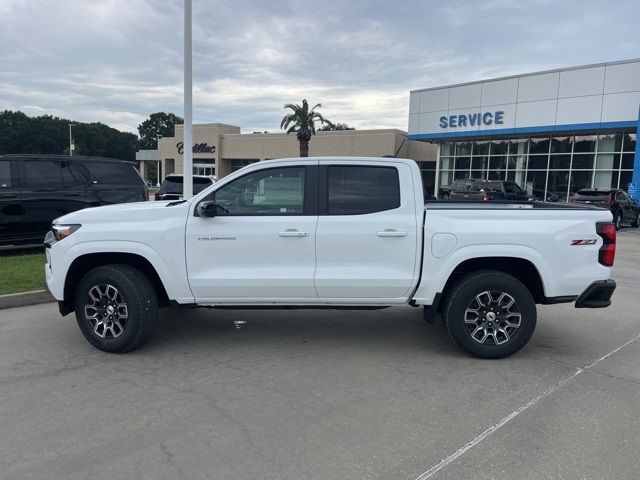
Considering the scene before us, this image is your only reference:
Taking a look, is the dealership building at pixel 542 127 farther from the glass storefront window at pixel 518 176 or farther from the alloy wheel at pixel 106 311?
the alloy wheel at pixel 106 311

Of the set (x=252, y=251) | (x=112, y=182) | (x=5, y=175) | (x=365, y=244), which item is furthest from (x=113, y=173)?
(x=365, y=244)

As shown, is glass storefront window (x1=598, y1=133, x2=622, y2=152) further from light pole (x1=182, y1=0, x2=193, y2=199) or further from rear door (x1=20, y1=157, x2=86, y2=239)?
rear door (x1=20, y1=157, x2=86, y2=239)

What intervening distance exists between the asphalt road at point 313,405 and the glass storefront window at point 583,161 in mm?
24662

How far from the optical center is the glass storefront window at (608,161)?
87.5 feet

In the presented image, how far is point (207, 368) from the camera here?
4.70 metres

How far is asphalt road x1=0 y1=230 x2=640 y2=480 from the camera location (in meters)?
3.15

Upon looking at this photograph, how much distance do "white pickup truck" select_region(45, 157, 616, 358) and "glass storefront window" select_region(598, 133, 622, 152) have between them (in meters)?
25.4

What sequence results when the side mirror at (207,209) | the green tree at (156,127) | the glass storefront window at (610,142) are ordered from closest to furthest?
1. the side mirror at (207,209)
2. the glass storefront window at (610,142)
3. the green tree at (156,127)

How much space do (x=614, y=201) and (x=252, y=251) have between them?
18807 millimetres

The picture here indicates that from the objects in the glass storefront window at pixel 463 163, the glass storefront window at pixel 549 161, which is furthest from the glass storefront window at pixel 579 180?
the glass storefront window at pixel 463 163

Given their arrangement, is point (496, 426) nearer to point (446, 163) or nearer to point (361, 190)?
point (361, 190)

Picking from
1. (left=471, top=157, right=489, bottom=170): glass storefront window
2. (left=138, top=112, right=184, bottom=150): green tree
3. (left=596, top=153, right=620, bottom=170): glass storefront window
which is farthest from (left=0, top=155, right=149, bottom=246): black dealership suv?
(left=138, top=112, right=184, bottom=150): green tree

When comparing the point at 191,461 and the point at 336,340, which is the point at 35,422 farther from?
the point at 336,340

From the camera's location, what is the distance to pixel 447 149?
34781mm
